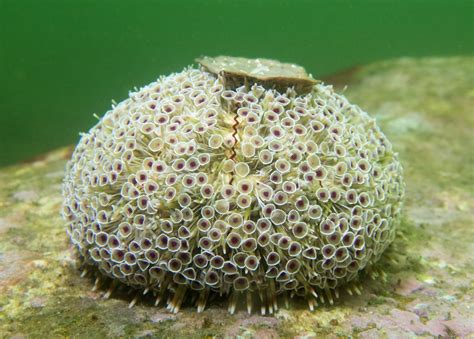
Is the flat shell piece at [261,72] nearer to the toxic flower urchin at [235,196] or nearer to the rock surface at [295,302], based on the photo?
the toxic flower urchin at [235,196]

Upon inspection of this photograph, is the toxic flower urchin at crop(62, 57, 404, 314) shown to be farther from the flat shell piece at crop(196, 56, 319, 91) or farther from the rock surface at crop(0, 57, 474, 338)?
the rock surface at crop(0, 57, 474, 338)

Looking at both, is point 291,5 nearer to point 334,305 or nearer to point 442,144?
point 442,144

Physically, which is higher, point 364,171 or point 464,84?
point 464,84

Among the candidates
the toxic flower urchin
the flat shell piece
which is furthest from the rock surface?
the flat shell piece

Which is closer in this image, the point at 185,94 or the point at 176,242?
the point at 176,242

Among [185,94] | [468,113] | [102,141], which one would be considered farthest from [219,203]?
[468,113]

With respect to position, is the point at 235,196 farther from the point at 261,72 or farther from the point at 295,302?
the point at 261,72

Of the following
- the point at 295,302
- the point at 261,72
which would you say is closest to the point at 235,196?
the point at 295,302
